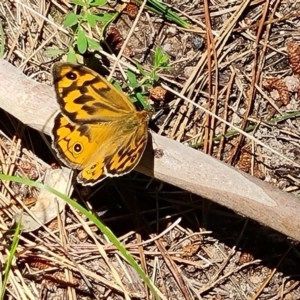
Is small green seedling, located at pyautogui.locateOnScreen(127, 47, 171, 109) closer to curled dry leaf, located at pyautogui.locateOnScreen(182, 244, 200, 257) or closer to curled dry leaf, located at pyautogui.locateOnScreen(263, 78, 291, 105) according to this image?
curled dry leaf, located at pyautogui.locateOnScreen(263, 78, 291, 105)

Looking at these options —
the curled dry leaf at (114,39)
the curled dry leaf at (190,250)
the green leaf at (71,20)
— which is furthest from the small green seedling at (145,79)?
the curled dry leaf at (190,250)

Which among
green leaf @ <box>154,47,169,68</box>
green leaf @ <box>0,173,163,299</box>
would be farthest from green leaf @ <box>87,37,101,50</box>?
green leaf @ <box>0,173,163,299</box>

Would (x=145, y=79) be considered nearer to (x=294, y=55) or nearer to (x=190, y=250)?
(x=294, y=55)

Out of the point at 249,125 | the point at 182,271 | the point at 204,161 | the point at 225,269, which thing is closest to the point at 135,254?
the point at 182,271

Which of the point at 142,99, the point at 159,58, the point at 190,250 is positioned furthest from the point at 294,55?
the point at 190,250

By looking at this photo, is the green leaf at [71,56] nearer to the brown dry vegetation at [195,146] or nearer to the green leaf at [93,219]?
the brown dry vegetation at [195,146]

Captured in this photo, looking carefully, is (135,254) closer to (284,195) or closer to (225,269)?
(225,269)
